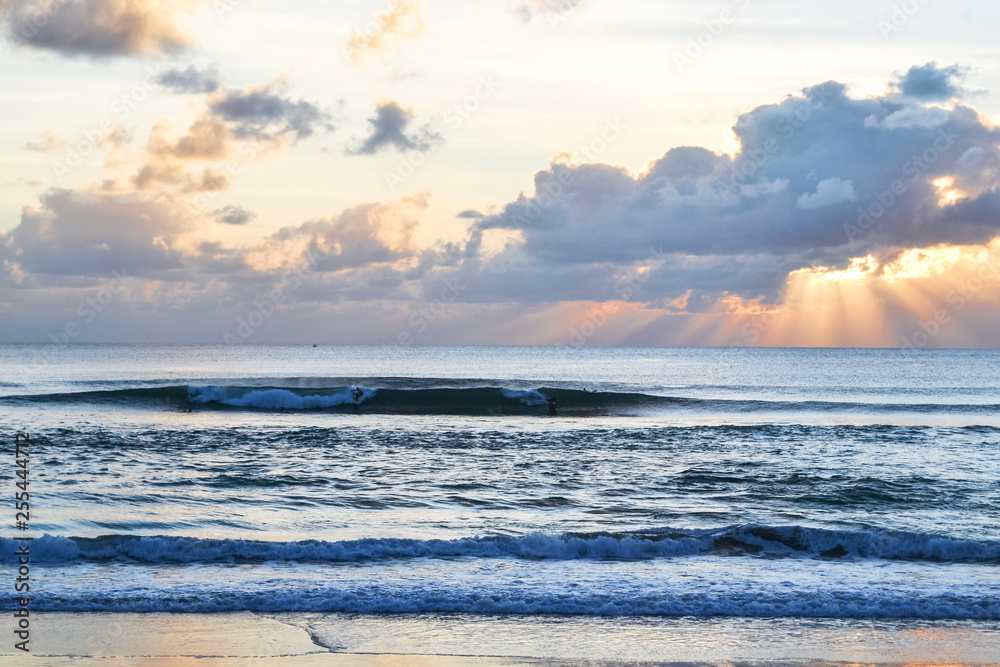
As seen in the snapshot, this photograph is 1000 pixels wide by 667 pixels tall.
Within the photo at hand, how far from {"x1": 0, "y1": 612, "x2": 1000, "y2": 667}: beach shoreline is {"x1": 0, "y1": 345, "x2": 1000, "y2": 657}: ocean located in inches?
2.9

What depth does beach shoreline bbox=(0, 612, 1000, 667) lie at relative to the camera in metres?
7.94

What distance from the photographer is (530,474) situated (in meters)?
19.4

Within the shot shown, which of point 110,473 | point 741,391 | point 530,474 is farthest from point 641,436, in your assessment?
point 741,391

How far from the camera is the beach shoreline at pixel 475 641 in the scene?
794cm

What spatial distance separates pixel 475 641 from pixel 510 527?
5.39 meters

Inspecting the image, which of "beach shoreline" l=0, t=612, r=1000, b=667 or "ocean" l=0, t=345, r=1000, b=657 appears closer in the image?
"beach shoreline" l=0, t=612, r=1000, b=667

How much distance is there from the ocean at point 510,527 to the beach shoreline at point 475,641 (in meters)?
0.07

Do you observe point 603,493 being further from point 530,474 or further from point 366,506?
point 366,506

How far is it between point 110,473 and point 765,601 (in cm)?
1490
